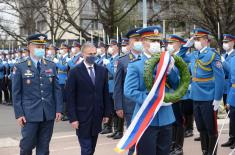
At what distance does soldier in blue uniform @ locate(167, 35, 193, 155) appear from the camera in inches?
317

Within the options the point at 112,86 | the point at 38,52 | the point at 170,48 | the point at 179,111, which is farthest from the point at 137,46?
the point at 112,86

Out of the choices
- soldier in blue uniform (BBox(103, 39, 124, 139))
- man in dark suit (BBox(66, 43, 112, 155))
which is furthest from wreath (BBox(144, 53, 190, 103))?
soldier in blue uniform (BBox(103, 39, 124, 139))

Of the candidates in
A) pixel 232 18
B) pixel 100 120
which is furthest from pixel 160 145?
pixel 232 18

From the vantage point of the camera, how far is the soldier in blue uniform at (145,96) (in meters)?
5.14

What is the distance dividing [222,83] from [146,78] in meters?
2.37

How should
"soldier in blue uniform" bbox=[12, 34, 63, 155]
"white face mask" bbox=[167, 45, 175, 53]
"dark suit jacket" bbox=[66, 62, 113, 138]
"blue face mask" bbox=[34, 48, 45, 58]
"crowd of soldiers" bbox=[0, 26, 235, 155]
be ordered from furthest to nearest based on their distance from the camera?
"white face mask" bbox=[167, 45, 175, 53], "blue face mask" bbox=[34, 48, 45, 58], "dark suit jacket" bbox=[66, 62, 113, 138], "soldier in blue uniform" bbox=[12, 34, 63, 155], "crowd of soldiers" bbox=[0, 26, 235, 155]

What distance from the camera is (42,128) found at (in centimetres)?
673

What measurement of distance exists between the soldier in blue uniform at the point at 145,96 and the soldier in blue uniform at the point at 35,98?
6.09 feet

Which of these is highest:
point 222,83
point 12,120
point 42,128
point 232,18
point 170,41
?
point 232,18

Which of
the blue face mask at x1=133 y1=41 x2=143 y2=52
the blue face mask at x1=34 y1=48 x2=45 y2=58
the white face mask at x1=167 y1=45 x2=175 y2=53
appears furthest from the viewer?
the white face mask at x1=167 y1=45 x2=175 y2=53

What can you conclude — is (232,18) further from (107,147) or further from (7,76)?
(107,147)

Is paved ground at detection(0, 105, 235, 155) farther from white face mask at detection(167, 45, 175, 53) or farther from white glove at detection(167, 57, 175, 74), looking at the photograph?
white glove at detection(167, 57, 175, 74)

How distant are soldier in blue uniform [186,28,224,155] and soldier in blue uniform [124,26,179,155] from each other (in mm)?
1930

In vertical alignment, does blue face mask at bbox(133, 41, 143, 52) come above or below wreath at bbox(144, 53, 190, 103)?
above
